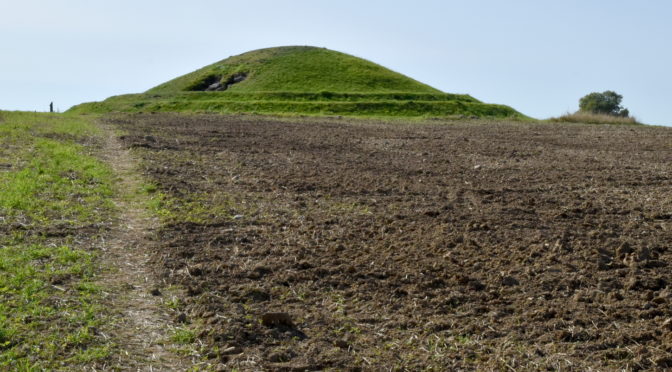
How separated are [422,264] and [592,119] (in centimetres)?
3091

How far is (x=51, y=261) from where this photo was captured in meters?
7.00

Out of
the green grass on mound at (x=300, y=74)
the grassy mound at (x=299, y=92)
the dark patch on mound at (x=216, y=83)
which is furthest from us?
the dark patch on mound at (x=216, y=83)

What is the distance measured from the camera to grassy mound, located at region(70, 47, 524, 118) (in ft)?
158

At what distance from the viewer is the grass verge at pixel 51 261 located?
16.3 ft

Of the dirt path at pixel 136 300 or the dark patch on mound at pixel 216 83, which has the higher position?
the dark patch on mound at pixel 216 83

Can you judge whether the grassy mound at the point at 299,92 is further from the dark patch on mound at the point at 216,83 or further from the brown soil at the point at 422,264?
the brown soil at the point at 422,264

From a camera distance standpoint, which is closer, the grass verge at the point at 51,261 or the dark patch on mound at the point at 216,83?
the grass verge at the point at 51,261

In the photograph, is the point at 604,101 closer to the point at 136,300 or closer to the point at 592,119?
the point at 592,119

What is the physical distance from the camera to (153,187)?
1133cm

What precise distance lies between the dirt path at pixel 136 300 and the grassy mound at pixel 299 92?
3671cm

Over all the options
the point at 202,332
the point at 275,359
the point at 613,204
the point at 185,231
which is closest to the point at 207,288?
the point at 202,332

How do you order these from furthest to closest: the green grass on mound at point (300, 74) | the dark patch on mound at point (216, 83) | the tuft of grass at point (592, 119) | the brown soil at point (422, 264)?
the dark patch on mound at point (216, 83) → the green grass on mound at point (300, 74) → the tuft of grass at point (592, 119) → the brown soil at point (422, 264)

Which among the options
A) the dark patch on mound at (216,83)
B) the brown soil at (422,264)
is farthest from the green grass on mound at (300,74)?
the brown soil at (422,264)

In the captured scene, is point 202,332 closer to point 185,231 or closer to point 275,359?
point 275,359
